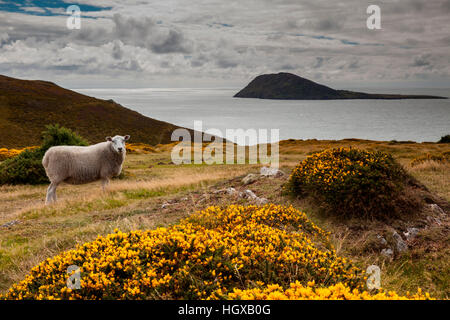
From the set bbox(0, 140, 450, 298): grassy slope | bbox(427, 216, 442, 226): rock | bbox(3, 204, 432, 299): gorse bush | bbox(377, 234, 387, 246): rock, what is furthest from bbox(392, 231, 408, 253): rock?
bbox(3, 204, 432, 299): gorse bush

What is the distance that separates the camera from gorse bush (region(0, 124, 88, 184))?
23.9m

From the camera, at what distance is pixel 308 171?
1153 centimetres

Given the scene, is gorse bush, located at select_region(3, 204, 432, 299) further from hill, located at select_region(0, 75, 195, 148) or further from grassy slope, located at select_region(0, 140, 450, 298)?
hill, located at select_region(0, 75, 195, 148)

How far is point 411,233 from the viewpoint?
9.09 meters

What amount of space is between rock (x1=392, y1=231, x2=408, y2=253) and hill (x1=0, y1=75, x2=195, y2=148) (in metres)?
87.3

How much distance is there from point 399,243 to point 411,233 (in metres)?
0.86

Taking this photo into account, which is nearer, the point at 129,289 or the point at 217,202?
the point at 129,289

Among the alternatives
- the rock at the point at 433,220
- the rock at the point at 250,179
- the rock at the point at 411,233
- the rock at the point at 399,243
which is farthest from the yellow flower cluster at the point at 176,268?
the rock at the point at 250,179

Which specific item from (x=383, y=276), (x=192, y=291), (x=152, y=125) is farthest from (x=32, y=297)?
(x=152, y=125)

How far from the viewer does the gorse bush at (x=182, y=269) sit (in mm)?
4180

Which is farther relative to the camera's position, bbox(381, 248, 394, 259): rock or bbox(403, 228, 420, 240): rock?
bbox(403, 228, 420, 240): rock

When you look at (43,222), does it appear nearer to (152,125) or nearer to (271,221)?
(271,221)

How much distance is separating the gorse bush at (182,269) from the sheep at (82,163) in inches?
475
